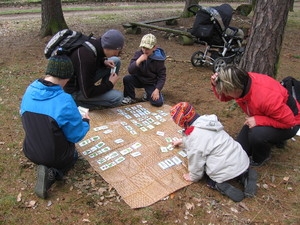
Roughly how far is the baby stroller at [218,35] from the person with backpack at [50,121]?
359cm

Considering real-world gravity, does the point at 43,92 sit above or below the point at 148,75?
above

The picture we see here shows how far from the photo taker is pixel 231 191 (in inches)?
118

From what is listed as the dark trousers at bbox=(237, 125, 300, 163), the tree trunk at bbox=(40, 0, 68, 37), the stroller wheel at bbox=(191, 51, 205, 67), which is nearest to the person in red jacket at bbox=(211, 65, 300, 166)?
the dark trousers at bbox=(237, 125, 300, 163)

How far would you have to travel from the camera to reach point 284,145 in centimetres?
385

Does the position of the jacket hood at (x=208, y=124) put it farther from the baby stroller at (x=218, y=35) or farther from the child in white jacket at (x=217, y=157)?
the baby stroller at (x=218, y=35)

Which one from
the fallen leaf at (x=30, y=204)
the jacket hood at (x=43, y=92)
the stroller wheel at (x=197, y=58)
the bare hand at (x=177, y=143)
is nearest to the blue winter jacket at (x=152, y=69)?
the bare hand at (x=177, y=143)

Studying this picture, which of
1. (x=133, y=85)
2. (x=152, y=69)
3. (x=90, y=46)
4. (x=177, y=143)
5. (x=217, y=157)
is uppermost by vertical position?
(x=90, y=46)

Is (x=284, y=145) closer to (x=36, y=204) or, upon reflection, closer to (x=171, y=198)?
(x=171, y=198)

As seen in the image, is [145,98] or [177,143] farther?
[145,98]

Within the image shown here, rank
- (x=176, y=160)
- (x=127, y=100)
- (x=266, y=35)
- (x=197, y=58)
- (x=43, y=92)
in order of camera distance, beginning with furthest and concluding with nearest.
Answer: (x=197, y=58) < (x=127, y=100) < (x=266, y=35) < (x=176, y=160) < (x=43, y=92)

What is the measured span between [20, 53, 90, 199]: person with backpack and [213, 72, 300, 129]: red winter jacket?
1696 mm

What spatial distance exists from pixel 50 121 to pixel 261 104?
198 cm

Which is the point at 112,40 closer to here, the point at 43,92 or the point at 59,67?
the point at 59,67

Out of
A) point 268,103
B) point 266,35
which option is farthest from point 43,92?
point 266,35
